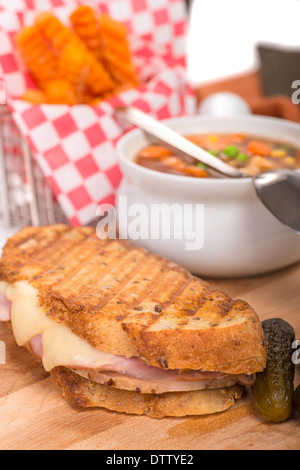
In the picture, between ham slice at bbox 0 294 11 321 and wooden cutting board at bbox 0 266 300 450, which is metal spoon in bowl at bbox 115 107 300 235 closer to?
wooden cutting board at bbox 0 266 300 450

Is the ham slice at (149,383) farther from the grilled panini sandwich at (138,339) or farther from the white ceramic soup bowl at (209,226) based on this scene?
the white ceramic soup bowl at (209,226)

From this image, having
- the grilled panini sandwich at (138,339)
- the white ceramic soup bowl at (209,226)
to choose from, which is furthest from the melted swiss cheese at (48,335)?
the white ceramic soup bowl at (209,226)

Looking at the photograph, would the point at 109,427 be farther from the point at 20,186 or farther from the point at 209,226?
the point at 20,186

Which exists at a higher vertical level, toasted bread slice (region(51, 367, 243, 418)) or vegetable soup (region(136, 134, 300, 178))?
vegetable soup (region(136, 134, 300, 178))

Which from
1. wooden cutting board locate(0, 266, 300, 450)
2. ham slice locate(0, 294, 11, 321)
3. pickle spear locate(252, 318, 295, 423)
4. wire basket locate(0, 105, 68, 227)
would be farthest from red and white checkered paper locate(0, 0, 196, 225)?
pickle spear locate(252, 318, 295, 423)

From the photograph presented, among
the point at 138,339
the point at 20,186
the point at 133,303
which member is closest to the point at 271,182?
the point at 133,303

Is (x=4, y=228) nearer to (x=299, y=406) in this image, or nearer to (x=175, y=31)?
(x=175, y=31)
